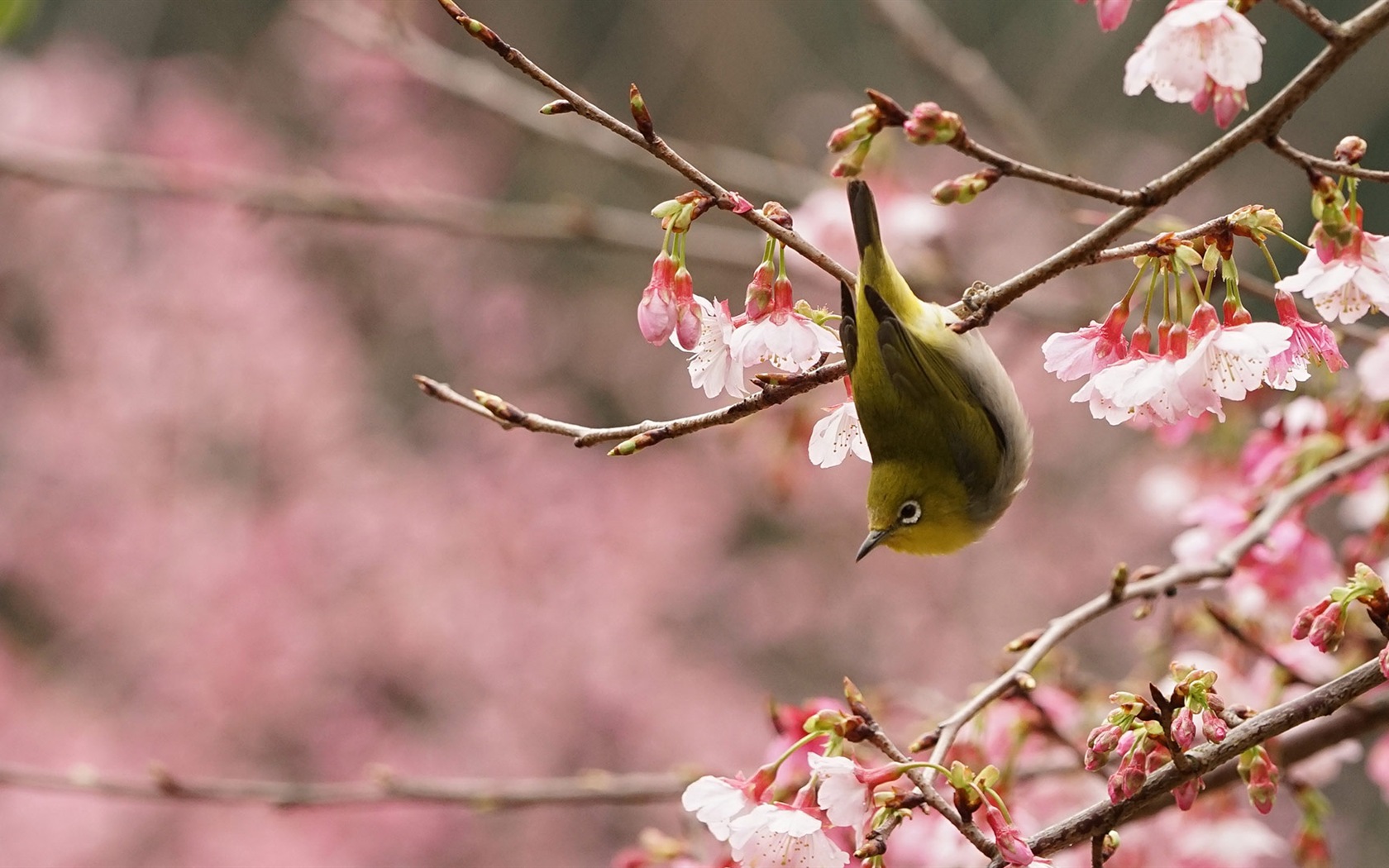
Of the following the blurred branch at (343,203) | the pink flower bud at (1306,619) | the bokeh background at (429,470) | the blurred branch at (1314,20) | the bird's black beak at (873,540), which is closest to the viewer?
the blurred branch at (1314,20)

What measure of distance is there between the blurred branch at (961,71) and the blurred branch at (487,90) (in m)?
0.49

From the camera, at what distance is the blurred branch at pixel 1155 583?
1.16 meters

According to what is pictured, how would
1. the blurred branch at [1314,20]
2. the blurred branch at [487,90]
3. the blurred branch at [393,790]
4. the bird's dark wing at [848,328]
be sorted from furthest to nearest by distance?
the blurred branch at [487,90] → the blurred branch at [393,790] → the bird's dark wing at [848,328] → the blurred branch at [1314,20]

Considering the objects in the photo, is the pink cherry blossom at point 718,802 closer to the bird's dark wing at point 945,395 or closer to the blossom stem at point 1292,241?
the bird's dark wing at point 945,395

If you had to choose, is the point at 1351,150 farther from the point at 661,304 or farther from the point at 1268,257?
the point at 661,304

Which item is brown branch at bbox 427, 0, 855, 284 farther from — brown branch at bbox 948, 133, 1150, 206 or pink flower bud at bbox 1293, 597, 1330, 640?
pink flower bud at bbox 1293, 597, 1330, 640

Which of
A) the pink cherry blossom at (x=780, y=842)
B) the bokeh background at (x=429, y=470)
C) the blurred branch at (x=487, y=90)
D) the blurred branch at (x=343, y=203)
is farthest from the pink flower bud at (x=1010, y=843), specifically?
the bokeh background at (x=429, y=470)

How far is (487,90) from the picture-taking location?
3316 millimetres

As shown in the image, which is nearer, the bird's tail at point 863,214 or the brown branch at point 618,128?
the brown branch at point 618,128

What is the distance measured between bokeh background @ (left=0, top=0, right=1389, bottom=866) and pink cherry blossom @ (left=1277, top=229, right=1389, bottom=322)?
175 inches

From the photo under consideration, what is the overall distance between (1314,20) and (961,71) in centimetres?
227

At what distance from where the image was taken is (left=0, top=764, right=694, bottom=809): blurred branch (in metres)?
1.76

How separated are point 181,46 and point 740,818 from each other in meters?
7.88

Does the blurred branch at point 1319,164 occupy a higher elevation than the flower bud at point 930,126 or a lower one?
lower
